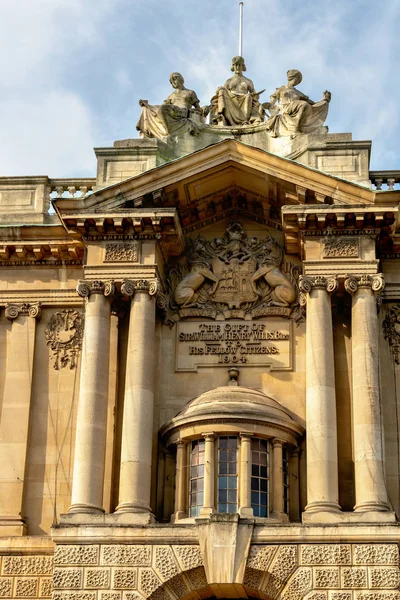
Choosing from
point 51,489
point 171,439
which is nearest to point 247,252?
point 171,439

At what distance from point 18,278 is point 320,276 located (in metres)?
8.48

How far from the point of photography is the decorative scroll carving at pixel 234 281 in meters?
34.2

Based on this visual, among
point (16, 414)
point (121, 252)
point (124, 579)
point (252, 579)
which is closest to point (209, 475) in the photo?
point (252, 579)

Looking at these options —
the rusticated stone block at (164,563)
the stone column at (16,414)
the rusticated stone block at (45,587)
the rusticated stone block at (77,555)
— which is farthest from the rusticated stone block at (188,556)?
the stone column at (16,414)

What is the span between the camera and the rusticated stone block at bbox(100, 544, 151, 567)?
29.6 meters

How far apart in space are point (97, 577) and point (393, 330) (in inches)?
404

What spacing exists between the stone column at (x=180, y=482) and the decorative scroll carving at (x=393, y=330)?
6.14 meters

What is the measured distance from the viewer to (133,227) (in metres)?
33.4

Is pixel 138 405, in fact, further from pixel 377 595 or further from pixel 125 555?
pixel 377 595

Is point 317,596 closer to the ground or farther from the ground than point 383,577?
closer to the ground

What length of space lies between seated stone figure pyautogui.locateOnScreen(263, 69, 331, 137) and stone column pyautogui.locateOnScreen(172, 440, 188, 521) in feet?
31.0

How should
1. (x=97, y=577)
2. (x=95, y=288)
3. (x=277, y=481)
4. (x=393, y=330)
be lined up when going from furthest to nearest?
(x=393, y=330) → (x=95, y=288) → (x=277, y=481) → (x=97, y=577)

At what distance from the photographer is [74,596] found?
29484 millimetres

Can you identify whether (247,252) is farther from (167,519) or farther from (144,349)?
(167,519)
